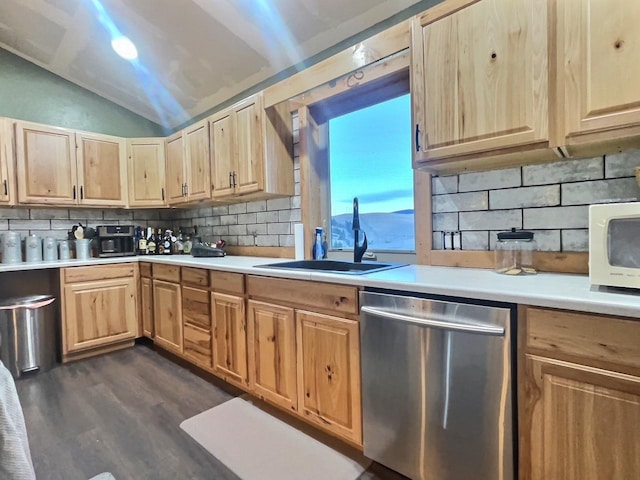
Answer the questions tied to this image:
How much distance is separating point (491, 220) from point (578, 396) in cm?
97

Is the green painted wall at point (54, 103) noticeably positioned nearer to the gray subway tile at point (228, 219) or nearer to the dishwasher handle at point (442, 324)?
the gray subway tile at point (228, 219)

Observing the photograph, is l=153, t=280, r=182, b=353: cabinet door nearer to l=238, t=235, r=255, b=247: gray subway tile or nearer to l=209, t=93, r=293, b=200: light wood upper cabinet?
l=238, t=235, r=255, b=247: gray subway tile

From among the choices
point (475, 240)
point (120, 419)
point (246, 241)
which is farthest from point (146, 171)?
point (475, 240)

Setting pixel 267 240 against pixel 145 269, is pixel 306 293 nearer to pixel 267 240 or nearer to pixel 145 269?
pixel 267 240

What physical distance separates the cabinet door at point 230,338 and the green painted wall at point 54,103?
2684mm

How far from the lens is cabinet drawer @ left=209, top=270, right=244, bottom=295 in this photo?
2.23 metres

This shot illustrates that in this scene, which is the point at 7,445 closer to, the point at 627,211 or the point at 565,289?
the point at 565,289

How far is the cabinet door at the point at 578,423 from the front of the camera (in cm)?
97

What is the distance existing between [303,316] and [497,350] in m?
0.97

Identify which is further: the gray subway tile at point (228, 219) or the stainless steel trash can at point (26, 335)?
the gray subway tile at point (228, 219)

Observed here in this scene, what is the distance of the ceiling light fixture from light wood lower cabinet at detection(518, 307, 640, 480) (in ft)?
11.4

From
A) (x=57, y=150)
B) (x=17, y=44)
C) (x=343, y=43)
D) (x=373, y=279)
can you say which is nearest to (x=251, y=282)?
(x=373, y=279)

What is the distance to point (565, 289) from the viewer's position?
1.19 meters

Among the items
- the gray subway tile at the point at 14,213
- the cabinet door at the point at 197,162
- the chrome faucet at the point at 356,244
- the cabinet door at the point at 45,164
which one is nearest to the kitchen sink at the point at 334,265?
the chrome faucet at the point at 356,244
